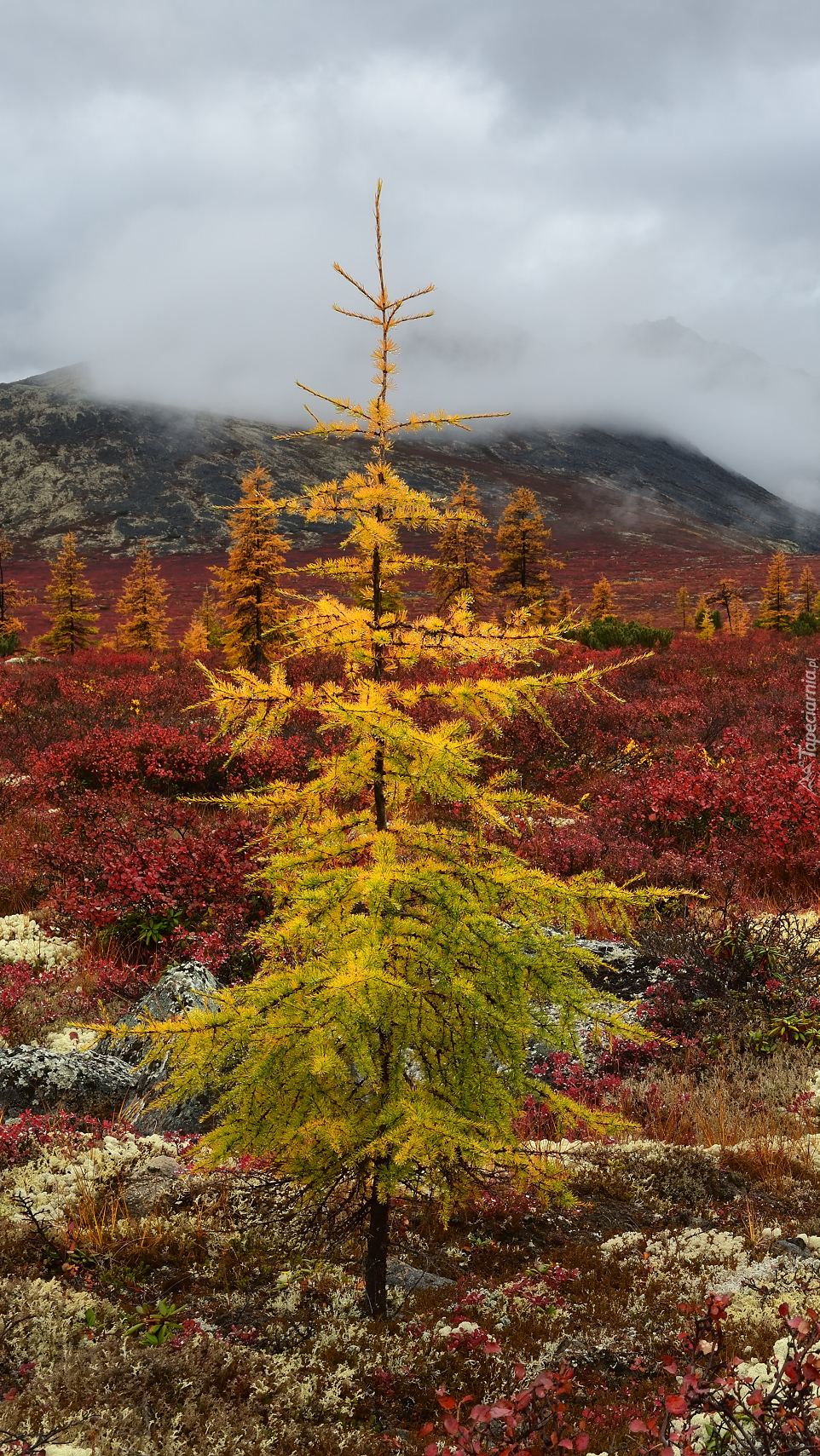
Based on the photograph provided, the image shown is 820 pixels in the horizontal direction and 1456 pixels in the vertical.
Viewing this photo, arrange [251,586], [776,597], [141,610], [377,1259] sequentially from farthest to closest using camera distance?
[776,597], [141,610], [251,586], [377,1259]

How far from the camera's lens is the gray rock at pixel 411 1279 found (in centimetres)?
396

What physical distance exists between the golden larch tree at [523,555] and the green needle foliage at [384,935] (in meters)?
31.7

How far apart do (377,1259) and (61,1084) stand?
2.78 metres

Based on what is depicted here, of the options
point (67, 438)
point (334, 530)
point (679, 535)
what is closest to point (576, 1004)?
point (334, 530)

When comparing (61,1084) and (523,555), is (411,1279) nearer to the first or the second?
(61,1084)

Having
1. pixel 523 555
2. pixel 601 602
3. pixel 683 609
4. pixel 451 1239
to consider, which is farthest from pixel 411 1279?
pixel 683 609

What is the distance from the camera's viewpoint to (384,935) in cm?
338

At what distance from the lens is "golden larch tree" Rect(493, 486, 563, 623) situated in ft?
116

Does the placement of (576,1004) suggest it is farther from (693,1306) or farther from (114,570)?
(114,570)

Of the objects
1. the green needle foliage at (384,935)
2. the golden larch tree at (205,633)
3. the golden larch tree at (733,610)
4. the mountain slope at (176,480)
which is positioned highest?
the mountain slope at (176,480)

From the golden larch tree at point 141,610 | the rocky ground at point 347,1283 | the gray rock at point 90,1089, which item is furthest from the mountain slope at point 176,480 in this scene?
the rocky ground at point 347,1283

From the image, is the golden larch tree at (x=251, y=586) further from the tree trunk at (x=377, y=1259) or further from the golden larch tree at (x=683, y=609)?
the golden larch tree at (x=683, y=609)

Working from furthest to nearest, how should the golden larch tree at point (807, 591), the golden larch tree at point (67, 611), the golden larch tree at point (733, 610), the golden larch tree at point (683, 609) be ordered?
the golden larch tree at point (683, 609) < the golden larch tree at point (807, 591) < the golden larch tree at point (733, 610) < the golden larch tree at point (67, 611)

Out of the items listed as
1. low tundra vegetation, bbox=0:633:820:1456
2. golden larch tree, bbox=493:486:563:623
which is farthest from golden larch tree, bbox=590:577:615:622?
low tundra vegetation, bbox=0:633:820:1456
